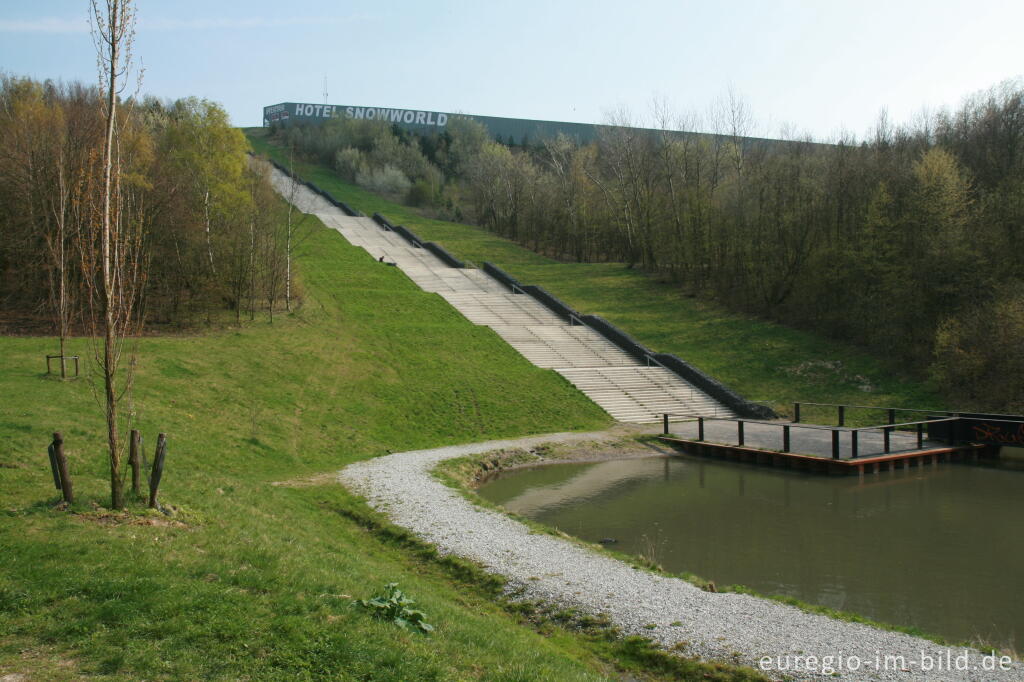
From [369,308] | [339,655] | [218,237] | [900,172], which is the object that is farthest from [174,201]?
[900,172]

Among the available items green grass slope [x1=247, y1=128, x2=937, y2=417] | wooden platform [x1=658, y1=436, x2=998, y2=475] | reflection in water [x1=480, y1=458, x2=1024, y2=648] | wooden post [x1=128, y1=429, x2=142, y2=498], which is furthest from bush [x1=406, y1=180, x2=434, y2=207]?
wooden post [x1=128, y1=429, x2=142, y2=498]

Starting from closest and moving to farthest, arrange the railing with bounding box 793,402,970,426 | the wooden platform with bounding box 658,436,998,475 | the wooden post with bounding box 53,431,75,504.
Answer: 1. the wooden post with bounding box 53,431,75,504
2. the wooden platform with bounding box 658,436,998,475
3. the railing with bounding box 793,402,970,426

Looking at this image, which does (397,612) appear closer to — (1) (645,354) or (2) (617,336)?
(1) (645,354)

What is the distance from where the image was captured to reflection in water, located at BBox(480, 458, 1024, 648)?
31.5 feet

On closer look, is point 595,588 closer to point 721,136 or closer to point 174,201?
point 174,201

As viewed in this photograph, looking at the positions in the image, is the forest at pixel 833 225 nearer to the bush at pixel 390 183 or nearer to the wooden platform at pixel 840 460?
the wooden platform at pixel 840 460

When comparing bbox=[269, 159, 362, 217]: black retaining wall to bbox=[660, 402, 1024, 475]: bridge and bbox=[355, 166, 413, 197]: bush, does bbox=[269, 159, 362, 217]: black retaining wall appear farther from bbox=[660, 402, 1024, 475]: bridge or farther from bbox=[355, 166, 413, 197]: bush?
bbox=[660, 402, 1024, 475]: bridge

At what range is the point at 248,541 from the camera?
868cm

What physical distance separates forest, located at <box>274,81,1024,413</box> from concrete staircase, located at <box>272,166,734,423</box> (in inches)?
326

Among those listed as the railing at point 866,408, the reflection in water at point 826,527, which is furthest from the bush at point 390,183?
the reflection in water at point 826,527

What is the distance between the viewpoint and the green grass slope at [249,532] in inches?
219

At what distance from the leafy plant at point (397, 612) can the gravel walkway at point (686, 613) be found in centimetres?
267

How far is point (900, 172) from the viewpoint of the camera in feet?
104

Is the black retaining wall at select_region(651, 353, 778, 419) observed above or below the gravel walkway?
above
